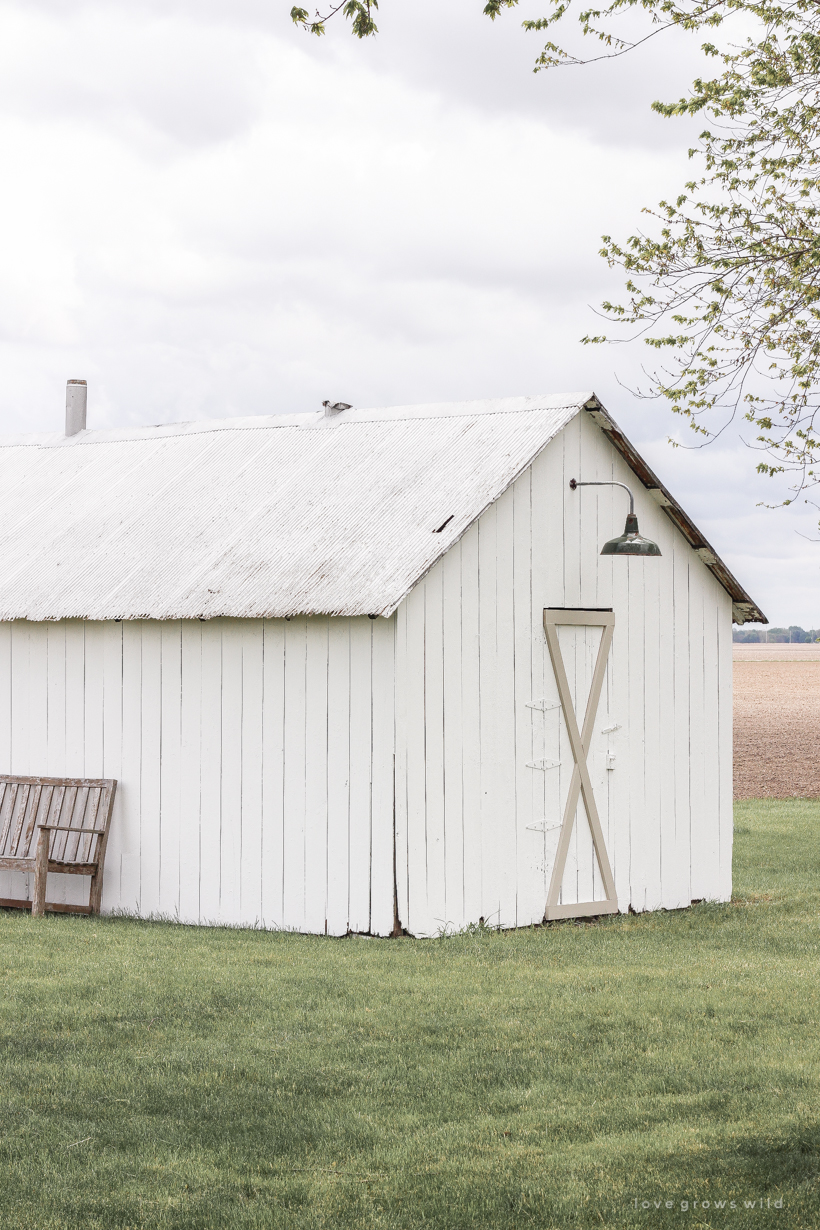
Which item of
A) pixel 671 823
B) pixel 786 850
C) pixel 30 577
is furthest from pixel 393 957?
pixel 786 850

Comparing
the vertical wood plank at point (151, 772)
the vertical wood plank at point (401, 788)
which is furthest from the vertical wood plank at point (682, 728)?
Answer: the vertical wood plank at point (151, 772)

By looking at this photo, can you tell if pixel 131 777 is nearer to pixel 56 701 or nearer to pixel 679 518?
pixel 56 701

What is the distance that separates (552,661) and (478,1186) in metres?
7.58

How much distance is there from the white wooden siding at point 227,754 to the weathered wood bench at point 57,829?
0.77ft

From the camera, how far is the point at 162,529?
14.2 meters

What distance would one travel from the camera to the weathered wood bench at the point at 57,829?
12.9 m

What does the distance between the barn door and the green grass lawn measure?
1468 mm

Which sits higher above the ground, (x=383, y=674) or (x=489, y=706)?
(x=383, y=674)

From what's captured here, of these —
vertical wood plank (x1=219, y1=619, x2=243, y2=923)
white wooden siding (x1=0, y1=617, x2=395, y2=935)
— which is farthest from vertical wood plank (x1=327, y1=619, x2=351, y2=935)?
vertical wood plank (x1=219, y1=619, x2=243, y2=923)

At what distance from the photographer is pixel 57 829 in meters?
12.7

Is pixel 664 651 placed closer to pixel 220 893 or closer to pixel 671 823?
pixel 671 823

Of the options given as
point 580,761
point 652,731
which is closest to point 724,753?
point 652,731

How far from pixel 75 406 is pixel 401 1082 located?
39.9ft

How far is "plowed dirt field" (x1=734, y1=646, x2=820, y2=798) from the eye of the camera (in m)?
30.2
